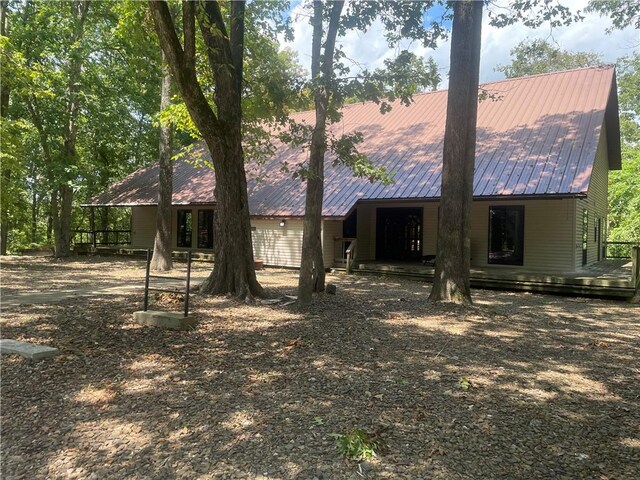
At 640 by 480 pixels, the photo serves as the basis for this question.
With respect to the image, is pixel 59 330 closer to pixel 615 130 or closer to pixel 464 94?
pixel 464 94

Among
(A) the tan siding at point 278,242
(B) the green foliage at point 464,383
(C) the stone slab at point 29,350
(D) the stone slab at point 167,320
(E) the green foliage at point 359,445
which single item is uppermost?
(A) the tan siding at point 278,242

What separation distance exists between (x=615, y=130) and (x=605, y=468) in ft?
55.5

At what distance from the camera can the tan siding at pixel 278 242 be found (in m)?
16.3

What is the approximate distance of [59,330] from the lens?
607cm

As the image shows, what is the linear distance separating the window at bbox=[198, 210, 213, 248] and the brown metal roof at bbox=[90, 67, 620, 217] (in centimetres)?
113

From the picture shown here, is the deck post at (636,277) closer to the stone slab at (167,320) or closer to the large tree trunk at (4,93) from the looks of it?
the stone slab at (167,320)

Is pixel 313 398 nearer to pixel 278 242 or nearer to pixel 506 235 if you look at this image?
pixel 506 235

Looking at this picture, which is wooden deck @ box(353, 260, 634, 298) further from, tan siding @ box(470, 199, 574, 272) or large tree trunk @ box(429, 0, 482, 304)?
large tree trunk @ box(429, 0, 482, 304)

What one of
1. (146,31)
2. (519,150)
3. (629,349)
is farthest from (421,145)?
(629,349)

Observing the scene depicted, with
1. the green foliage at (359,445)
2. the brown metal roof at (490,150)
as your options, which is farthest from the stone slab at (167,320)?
the brown metal roof at (490,150)

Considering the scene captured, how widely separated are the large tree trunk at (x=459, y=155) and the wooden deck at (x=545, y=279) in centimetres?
458

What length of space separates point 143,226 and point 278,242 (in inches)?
354

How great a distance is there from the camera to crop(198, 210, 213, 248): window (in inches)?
788

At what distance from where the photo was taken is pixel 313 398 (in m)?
4.03
